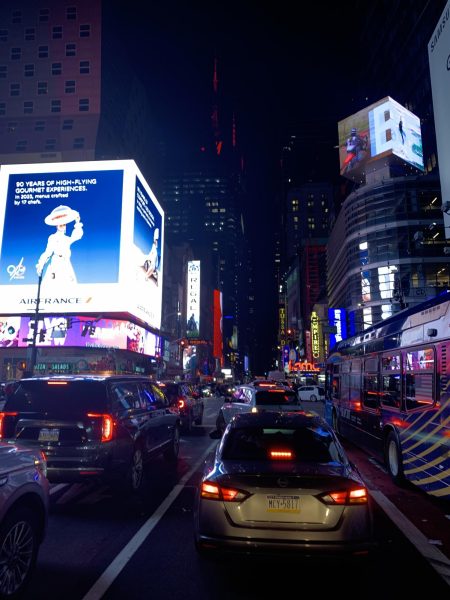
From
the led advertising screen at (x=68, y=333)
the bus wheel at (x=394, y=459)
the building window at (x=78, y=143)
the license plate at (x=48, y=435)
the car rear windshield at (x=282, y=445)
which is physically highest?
the building window at (x=78, y=143)

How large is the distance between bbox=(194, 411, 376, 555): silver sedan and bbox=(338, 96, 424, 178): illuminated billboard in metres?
84.5

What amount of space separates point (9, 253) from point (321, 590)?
58418 mm

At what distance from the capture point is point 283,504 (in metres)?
4.12

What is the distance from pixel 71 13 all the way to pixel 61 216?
1625 inches

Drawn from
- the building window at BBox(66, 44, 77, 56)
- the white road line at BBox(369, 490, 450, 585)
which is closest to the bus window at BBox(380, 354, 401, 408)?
the white road line at BBox(369, 490, 450, 585)

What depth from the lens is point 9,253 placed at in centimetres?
5466

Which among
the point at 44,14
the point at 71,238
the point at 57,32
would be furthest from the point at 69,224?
the point at 44,14

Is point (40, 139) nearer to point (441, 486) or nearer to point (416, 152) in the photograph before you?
point (416, 152)

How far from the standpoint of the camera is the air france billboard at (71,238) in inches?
2103

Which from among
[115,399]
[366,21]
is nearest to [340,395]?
[115,399]

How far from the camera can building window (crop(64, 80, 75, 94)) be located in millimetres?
68625

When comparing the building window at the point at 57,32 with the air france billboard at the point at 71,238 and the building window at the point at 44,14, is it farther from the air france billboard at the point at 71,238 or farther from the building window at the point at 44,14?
the air france billboard at the point at 71,238

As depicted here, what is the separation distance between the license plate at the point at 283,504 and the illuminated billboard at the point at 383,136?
8477 centimetres

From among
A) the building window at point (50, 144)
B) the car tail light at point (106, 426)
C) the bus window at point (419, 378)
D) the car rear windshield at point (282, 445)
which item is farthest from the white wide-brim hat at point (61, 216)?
the car rear windshield at point (282, 445)
